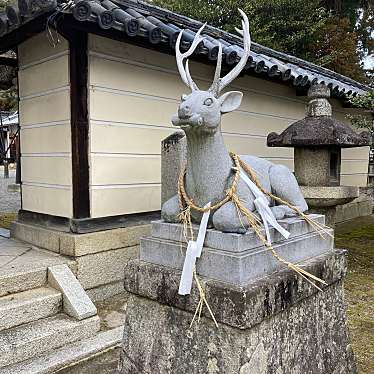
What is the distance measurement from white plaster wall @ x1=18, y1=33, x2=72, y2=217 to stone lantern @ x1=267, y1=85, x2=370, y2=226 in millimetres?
2877

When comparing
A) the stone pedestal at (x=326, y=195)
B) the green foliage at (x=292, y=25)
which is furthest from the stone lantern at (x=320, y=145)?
the green foliage at (x=292, y=25)

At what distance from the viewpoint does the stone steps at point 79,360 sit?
2941 mm

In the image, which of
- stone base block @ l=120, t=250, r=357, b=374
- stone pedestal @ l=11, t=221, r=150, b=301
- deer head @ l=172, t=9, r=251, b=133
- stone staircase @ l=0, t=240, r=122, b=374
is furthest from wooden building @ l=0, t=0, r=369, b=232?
stone base block @ l=120, t=250, r=357, b=374

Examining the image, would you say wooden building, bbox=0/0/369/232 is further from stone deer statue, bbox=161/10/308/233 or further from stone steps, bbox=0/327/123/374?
stone deer statue, bbox=161/10/308/233

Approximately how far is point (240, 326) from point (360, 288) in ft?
12.6

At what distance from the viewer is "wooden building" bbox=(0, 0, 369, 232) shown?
161 inches

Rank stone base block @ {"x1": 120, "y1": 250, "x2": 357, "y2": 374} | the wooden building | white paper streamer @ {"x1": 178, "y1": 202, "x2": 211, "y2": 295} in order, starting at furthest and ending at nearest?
the wooden building, white paper streamer @ {"x1": 178, "y1": 202, "x2": 211, "y2": 295}, stone base block @ {"x1": 120, "y1": 250, "x2": 357, "y2": 374}

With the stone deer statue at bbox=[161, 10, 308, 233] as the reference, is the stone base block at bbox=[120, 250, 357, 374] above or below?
below

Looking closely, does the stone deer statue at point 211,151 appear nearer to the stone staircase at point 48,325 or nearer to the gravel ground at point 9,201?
the stone staircase at point 48,325

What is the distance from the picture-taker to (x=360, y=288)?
4945 mm

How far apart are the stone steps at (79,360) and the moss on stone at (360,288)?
2087mm

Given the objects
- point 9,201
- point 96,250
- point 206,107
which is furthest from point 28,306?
point 9,201

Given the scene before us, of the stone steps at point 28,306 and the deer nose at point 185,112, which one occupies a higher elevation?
the deer nose at point 185,112

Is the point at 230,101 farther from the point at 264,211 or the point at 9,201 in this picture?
the point at 9,201
